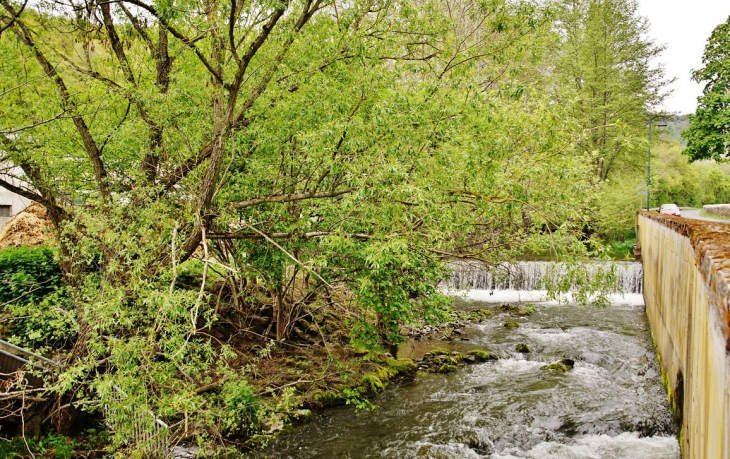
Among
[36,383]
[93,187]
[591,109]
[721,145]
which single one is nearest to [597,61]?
[591,109]

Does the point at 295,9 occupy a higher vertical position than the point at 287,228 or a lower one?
higher

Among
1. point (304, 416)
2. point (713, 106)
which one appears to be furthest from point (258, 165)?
point (713, 106)

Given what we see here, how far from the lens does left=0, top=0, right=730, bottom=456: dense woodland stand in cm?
657

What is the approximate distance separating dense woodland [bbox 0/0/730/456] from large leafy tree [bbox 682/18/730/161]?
896 inches

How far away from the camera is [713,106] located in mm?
26641

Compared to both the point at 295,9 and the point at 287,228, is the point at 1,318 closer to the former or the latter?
the point at 287,228

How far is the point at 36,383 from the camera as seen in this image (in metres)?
6.80

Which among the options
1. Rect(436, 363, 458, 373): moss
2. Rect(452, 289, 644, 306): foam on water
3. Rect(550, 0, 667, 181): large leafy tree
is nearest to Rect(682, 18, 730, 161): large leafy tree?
Rect(550, 0, 667, 181): large leafy tree

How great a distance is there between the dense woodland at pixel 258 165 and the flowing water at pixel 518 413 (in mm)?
775

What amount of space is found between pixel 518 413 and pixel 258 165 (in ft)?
21.2

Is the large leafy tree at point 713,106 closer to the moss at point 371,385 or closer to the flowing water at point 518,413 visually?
the flowing water at point 518,413

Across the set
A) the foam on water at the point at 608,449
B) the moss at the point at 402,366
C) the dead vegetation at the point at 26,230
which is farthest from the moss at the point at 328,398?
the dead vegetation at the point at 26,230

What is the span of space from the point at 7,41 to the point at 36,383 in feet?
17.7

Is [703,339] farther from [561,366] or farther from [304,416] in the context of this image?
[561,366]
